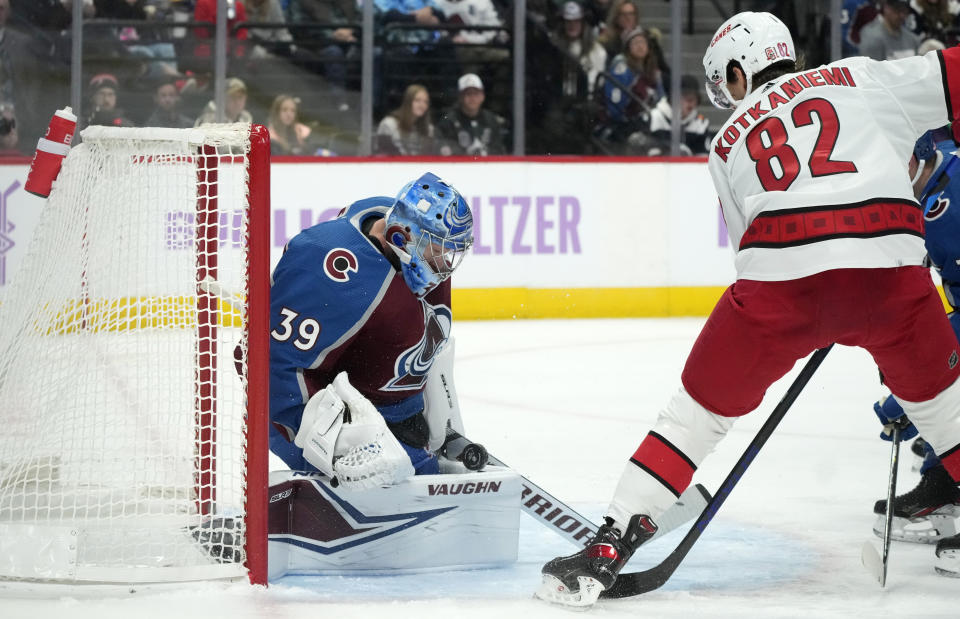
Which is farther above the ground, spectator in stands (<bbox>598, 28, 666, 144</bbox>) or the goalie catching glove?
spectator in stands (<bbox>598, 28, 666, 144</bbox>)

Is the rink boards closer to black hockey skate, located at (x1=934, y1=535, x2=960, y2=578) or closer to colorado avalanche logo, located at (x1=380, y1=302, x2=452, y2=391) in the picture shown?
colorado avalanche logo, located at (x1=380, y1=302, x2=452, y2=391)

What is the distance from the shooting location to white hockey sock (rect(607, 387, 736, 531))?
7.24 ft

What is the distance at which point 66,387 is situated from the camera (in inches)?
92.9

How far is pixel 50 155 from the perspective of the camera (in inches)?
97.0

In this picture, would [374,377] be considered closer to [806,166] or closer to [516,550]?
[516,550]

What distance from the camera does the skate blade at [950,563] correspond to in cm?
244

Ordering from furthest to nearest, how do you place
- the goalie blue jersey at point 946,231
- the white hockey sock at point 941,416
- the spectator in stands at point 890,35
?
the spectator in stands at point 890,35 < the goalie blue jersey at point 946,231 < the white hockey sock at point 941,416

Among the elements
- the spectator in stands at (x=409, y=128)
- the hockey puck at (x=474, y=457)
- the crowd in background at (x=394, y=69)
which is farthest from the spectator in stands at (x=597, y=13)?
the hockey puck at (x=474, y=457)

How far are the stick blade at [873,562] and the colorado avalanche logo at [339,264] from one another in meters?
1.07

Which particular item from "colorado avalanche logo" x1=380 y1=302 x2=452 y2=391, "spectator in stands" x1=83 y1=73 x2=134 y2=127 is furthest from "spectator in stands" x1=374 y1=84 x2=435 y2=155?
"colorado avalanche logo" x1=380 y1=302 x2=452 y2=391

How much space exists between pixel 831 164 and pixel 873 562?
2.44 ft

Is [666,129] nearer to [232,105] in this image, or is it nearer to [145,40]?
[232,105]

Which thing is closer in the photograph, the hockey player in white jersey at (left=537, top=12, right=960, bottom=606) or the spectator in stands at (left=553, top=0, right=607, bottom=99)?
the hockey player in white jersey at (left=537, top=12, right=960, bottom=606)

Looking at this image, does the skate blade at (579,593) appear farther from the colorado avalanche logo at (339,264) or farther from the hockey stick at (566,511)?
the colorado avalanche logo at (339,264)
